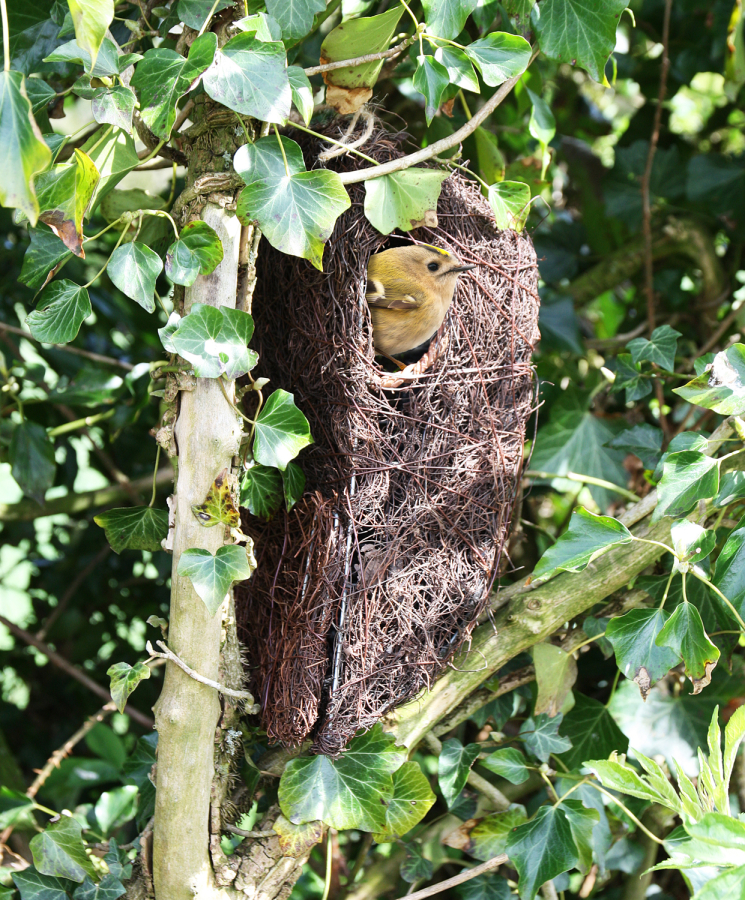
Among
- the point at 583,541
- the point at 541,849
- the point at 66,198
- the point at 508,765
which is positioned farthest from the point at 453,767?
the point at 66,198

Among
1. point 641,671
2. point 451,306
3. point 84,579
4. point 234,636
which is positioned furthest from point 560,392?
point 84,579

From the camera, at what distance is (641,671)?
133 centimetres

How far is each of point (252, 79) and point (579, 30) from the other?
2.07 ft

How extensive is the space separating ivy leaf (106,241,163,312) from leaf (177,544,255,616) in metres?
0.38

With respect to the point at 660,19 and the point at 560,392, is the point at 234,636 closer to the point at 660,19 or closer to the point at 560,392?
the point at 560,392

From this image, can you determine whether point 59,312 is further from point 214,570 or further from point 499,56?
point 499,56

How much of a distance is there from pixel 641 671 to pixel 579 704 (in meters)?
0.50

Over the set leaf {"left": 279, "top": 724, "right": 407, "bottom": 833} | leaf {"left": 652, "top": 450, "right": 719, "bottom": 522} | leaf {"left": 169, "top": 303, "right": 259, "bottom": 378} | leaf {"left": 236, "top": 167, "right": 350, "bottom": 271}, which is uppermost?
leaf {"left": 236, "top": 167, "right": 350, "bottom": 271}

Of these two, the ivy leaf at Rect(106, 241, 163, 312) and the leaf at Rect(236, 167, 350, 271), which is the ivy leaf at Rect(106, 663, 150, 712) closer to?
the ivy leaf at Rect(106, 241, 163, 312)

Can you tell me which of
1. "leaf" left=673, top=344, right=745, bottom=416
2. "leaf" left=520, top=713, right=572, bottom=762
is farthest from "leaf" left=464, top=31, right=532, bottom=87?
"leaf" left=520, top=713, right=572, bottom=762

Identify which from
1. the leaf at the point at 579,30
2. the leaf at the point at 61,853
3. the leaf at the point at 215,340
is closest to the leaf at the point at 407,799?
the leaf at the point at 61,853

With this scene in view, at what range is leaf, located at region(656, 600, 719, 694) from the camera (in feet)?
4.08

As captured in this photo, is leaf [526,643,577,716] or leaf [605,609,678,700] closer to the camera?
leaf [605,609,678,700]

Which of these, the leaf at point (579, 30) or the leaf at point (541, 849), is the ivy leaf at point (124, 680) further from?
the leaf at point (579, 30)
